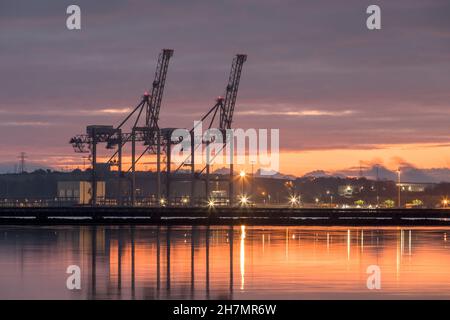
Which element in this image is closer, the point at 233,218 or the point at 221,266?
the point at 221,266

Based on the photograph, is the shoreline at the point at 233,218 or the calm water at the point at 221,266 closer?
the calm water at the point at 221,266

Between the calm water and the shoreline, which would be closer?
the calm water

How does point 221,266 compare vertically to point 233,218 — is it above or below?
above

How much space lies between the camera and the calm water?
88.3 feet

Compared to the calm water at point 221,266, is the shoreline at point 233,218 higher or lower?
lower

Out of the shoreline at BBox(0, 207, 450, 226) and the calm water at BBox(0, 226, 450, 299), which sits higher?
the calm water at BBox(0, 226, 450, 299)

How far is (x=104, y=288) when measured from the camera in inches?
1085

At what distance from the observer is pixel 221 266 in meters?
34.8

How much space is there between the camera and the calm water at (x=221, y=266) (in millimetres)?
26906

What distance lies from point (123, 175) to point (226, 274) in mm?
133339
